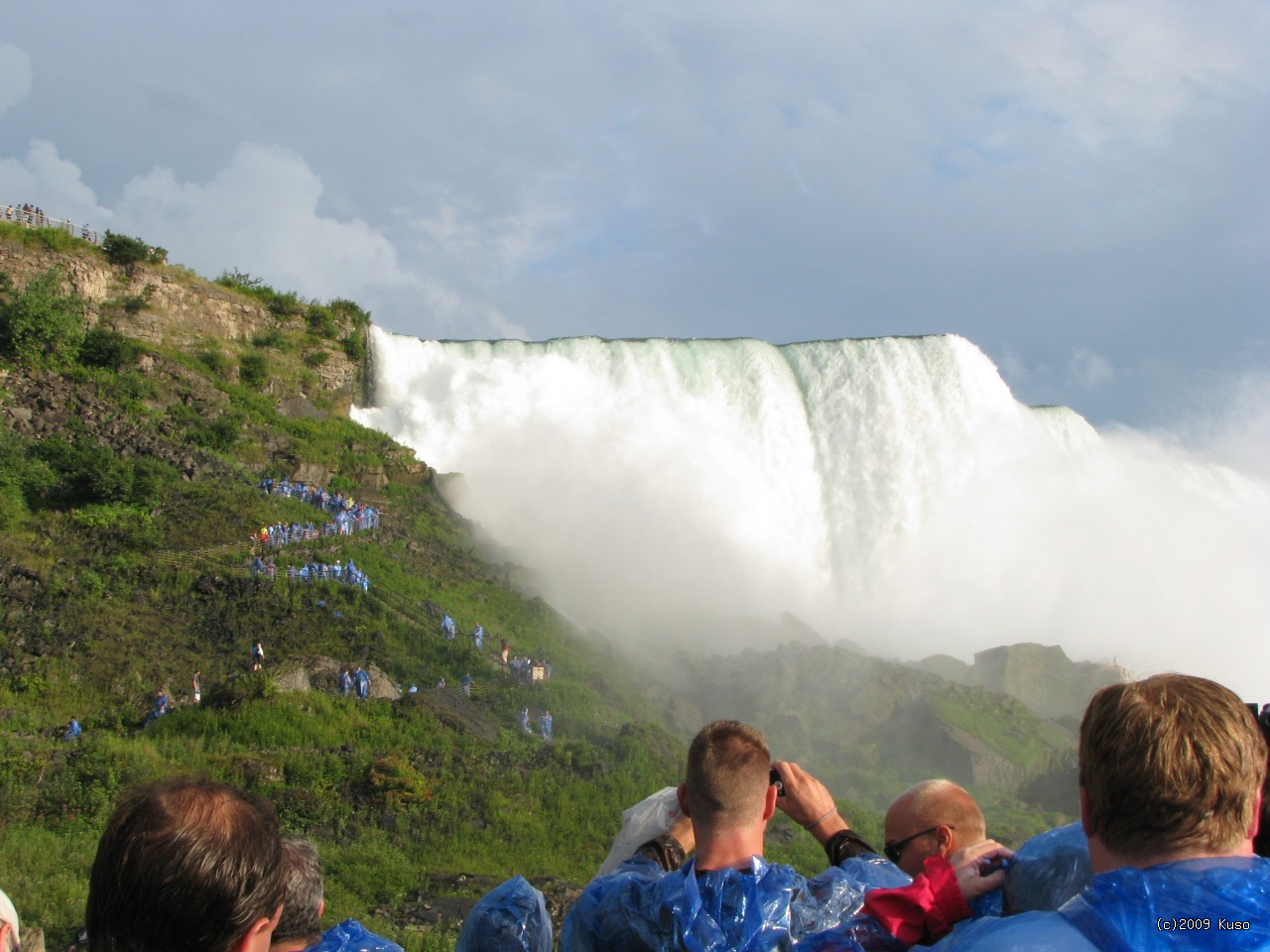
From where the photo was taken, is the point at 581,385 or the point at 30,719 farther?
the point at 581,385

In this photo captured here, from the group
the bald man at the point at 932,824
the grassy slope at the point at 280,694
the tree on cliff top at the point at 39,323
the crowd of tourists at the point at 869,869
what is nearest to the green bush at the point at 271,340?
the grassy slope at the point at 280,694

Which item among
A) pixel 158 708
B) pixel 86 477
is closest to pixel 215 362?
pixel 86 477

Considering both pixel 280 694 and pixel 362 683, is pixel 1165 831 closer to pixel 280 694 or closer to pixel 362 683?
pixel 280 694

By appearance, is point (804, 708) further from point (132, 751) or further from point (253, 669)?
point (132, 751)

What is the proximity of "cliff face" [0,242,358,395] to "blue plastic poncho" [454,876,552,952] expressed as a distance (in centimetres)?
3444

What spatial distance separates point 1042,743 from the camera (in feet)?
87.9

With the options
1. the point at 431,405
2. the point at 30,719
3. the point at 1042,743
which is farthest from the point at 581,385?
the point at 30,719

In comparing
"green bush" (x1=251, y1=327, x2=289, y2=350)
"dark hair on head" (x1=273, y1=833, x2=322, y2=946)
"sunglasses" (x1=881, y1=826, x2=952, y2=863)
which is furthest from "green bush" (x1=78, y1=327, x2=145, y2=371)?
"sunglasses" (x1=881, y1=826, x2=952, y2=863)

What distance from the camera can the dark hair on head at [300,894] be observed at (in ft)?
9.30

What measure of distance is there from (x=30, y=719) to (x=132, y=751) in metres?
3.16

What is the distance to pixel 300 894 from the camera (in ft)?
9.40

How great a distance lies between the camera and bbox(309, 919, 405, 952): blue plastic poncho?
2861 mm

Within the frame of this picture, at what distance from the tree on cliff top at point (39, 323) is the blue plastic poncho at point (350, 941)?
105 ft

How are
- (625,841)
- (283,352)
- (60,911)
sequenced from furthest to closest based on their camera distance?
(283,352) < (60,911) < (625,841)
